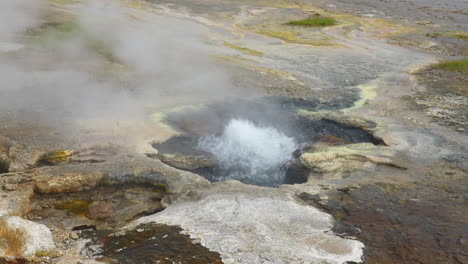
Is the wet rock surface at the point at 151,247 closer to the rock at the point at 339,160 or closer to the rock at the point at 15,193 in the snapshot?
the rock at the point at 15,193

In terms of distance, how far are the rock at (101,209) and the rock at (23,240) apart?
2.67ft

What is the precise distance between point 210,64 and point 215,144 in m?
4.55

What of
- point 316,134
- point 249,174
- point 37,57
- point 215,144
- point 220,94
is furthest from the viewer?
point 37,57

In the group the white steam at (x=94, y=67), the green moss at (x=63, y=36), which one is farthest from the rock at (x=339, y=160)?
the green moss at (x=63, y=36)

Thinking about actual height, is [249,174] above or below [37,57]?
below

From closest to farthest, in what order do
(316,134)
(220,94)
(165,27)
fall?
(316,134)
(220,94)
(165,27)

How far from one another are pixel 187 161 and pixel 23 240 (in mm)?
3207

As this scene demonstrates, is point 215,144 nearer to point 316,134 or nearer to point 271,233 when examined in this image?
point 316,134

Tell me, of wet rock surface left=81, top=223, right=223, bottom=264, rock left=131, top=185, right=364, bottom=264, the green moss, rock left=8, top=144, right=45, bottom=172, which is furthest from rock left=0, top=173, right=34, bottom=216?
the green moss

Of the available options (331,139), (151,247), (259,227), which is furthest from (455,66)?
(151,247)

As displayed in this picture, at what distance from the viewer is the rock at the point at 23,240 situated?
4.16 metres

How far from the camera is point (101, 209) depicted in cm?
557

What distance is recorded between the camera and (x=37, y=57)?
36.5ft

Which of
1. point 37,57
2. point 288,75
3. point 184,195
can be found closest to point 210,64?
point 288,75
